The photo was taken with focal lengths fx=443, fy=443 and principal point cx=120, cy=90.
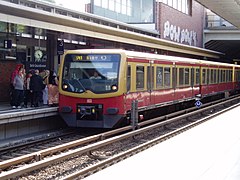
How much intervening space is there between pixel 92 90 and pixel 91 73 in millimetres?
571

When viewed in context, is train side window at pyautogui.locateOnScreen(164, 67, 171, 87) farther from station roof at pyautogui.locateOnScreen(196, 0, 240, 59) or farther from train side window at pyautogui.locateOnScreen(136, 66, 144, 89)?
station roof at pyautogui.locateOnScreen(196, 0, 240, 59)

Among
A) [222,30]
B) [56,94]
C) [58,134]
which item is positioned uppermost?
[222,30]

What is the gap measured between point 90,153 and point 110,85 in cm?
362

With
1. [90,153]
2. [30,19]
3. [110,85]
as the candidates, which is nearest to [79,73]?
[110,85]

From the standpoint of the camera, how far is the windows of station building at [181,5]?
3706 centimetres

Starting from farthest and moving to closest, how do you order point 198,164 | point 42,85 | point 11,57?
1. point 11,57
2. point 42,85
3. point 198,164

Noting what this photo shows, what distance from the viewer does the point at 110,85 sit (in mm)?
13234

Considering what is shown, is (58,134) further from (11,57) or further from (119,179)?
(119,179)

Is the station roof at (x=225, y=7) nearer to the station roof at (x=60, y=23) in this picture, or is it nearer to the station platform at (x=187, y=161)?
the station roof at (x=60, y=23)

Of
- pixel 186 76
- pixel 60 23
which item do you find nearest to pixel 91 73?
pixel 60 23

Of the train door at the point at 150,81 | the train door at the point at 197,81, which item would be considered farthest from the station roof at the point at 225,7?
the train door at the point at 150,81

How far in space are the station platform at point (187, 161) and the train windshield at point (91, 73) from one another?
8.98 ft

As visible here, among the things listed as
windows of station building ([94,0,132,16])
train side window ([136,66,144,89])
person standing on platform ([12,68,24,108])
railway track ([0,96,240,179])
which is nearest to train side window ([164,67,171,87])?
train side window ([136,66,144,89])

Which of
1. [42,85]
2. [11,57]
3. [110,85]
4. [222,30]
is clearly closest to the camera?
[110,85]
